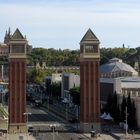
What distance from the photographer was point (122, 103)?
8600 cm

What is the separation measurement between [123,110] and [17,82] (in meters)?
15.7

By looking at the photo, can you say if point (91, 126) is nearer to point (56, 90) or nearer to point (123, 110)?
point (123, 110)

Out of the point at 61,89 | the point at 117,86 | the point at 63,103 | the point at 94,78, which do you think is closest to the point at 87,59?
the point at 94,78

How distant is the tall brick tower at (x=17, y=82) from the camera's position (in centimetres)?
8275

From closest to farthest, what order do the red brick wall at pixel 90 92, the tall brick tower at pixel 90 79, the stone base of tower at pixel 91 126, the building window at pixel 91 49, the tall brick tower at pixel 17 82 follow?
the tall brick tower at pixel 17 82 → the stone base of tower at pixel 91 126 → the red brick wall at pixel 90 92 → the tall brick tower at pixel 90 79 → the building window at pixel 91 49

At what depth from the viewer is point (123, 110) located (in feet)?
279

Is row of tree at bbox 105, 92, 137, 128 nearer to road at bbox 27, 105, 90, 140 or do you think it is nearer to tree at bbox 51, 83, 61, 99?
road at bbox 27, 105, 90, 140

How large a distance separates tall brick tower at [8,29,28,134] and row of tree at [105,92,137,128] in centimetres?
1438

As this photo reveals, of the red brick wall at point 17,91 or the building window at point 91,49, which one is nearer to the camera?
the red brick wall at point 17,91

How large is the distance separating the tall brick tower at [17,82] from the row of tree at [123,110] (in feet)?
47.2

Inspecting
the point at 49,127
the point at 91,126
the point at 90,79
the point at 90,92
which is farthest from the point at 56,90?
the point at 91,126

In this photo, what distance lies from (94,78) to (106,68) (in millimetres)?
43249

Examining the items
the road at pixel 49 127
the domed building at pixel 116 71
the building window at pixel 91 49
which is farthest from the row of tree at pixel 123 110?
the domed building at pixel 116 71

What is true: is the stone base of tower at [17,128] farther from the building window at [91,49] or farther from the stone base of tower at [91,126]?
the building window at [91,49]
